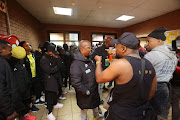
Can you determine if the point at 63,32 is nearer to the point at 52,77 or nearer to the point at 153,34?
the point at 52,77

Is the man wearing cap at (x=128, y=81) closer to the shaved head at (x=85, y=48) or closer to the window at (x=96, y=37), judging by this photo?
the shaved head at (x=85, y=48)

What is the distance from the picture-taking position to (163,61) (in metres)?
1.27

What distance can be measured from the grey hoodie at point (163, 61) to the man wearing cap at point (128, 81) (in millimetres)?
464

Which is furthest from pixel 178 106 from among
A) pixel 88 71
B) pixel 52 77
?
pixel 52 77

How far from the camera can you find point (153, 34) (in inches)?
57.5

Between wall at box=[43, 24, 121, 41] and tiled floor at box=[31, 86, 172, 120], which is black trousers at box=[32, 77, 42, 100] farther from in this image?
wall at box=[43, 24, 121, 41]

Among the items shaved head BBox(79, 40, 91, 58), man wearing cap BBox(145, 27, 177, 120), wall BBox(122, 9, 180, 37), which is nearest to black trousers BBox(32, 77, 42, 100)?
shaved head BBox(79, 40, 91, 58)

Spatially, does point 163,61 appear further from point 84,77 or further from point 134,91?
point 84,77

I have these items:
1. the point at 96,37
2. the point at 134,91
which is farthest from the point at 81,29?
the point at 134,91

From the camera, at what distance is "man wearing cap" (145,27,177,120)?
1.28m

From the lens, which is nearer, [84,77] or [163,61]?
[163,61]

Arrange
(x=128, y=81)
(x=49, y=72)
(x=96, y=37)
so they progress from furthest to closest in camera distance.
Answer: (x=96, y=37)
(x=49, y=72)
(x=128, y=81)

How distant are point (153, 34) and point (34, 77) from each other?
115 inches

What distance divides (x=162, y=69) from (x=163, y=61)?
12 centimetres
